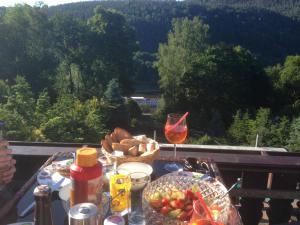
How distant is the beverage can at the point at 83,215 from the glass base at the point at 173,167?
2.43 ft

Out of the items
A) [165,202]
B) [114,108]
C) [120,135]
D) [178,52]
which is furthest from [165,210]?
[178,52]

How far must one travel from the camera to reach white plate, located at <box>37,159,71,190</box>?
150 cm

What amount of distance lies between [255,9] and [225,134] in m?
34.1

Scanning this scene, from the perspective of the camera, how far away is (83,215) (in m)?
0.96

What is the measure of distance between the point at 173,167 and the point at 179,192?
43 cm

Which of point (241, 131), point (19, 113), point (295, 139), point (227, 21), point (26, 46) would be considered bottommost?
point (241, 131)

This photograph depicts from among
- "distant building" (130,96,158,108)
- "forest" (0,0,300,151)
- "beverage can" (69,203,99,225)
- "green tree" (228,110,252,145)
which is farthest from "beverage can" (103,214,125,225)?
"distant building" (130,96,158,108)

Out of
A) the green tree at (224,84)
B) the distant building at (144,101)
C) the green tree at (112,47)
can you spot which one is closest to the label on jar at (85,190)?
the green tree at (112,47)

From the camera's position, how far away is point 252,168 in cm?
176

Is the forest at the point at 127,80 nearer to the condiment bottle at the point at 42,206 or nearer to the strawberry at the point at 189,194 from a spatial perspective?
the strawberry at the point at 189,194

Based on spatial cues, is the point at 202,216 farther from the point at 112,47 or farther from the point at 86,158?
the point at 112,47

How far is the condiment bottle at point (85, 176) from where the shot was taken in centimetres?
113

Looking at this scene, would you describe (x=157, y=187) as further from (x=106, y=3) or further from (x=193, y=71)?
(x=106, y=3)

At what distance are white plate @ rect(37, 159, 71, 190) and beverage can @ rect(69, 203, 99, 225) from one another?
0.51 metres
